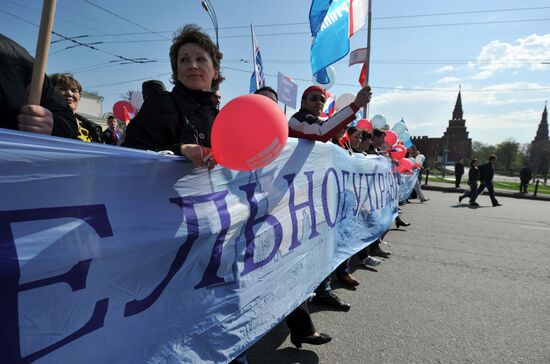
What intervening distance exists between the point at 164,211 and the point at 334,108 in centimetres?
831

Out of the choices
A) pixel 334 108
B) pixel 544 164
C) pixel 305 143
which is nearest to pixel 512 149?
pixel 544 164

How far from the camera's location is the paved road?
252cm

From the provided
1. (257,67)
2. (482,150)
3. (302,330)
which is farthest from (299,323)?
(482,150)

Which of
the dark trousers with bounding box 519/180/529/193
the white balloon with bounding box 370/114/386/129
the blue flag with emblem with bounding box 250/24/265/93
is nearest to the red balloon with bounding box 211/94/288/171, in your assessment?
the blue flag with emblem with bounding box 250/24/265/93

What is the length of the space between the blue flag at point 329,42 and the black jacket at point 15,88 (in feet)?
10.9

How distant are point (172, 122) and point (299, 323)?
1.78 m

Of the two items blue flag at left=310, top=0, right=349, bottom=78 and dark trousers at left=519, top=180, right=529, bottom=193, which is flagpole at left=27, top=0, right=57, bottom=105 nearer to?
blue flag at left=310, top=0, right=349, bottom=78

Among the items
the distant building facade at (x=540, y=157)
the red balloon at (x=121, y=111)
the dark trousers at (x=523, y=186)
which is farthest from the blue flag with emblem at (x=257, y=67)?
the distant building facade at (x=540, y=157)

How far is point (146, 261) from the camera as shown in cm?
141

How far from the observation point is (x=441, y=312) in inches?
125

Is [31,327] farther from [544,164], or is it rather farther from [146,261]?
[544,164]

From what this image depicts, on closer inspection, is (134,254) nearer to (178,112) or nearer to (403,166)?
(178,112)

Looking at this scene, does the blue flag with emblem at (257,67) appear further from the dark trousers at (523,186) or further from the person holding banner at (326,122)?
the dark trousers at (523,186)

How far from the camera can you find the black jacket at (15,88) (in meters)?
1.32
